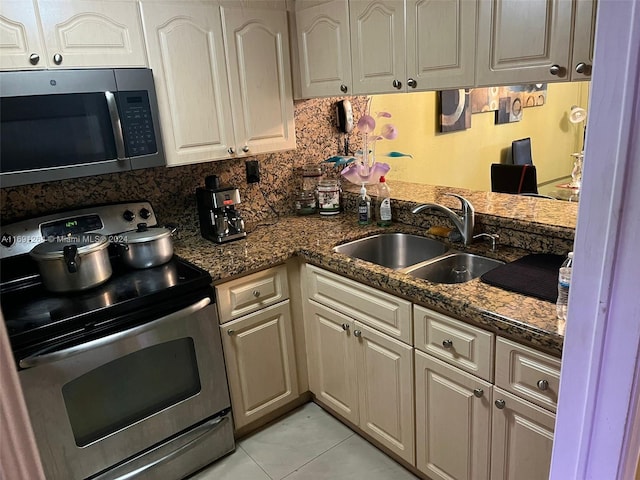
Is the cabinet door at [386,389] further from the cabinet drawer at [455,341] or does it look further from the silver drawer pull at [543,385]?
the silver drawer pull at [543,385]

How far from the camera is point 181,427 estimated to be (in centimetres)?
198

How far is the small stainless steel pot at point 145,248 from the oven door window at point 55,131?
34 cm

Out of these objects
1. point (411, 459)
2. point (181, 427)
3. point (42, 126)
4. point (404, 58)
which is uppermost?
point (404, 58)

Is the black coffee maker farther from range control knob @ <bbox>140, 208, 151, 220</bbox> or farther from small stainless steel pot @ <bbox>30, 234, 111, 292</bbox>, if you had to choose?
small stainless steel pot @ <bbox>30, 234, 111, 292</bbox>

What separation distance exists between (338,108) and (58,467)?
2.16 meters

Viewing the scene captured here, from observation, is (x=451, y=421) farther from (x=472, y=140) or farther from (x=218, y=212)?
(x=472, y=140)

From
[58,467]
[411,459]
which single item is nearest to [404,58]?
[411,459]

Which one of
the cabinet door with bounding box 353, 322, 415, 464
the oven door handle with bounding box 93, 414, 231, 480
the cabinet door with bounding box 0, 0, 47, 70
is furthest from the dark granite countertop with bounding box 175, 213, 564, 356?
the cabinet door with bounding box 0, 0, 47, 70

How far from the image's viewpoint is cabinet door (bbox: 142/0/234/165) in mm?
1923

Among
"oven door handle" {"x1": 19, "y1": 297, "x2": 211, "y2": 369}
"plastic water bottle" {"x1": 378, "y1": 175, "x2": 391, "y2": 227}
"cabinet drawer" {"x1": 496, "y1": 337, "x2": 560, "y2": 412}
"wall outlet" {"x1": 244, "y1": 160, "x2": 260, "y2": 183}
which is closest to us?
"cabinet drawer" {"x1": 496, "y1": 337, "x2": 560, "y2": 412}

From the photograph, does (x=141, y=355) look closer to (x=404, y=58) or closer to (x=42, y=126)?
(x=42, y=126)

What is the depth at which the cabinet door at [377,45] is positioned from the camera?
192 centimetres

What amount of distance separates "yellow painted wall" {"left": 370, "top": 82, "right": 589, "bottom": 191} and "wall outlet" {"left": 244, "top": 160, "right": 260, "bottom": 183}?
723 millimetres

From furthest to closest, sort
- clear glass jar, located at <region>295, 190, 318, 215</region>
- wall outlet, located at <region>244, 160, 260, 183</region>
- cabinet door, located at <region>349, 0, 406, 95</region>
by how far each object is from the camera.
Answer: clear glass jar, located at <region>295, 190, 318, 215</region> < wall outlet, located at <region>244, 160, 260, 183</region> < cabinet door, located at <region>349, 0, 406, 95</region>
